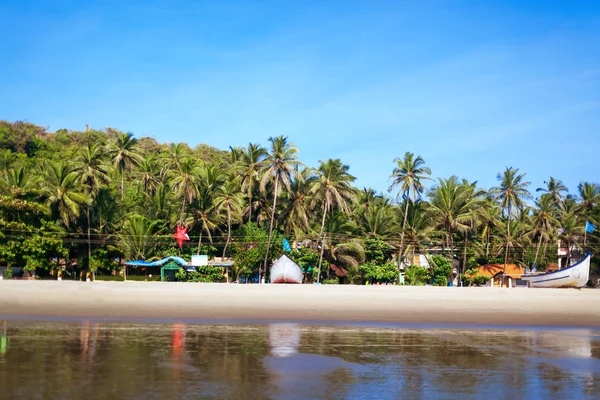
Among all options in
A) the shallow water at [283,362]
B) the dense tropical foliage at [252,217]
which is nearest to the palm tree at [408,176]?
the dense tropical foliage at [252,217]

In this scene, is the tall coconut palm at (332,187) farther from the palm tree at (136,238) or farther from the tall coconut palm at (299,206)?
the palm tree at (136,238)

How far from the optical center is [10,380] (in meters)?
11.1

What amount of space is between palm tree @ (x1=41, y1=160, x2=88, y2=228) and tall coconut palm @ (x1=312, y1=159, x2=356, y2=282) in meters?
19.3

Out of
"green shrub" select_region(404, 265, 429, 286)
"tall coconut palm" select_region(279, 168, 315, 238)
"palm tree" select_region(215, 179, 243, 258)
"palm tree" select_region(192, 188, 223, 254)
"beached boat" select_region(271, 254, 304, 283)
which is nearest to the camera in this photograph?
"beached boat" select_region(271, 254, 304, 283)

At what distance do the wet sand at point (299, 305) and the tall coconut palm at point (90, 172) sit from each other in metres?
19.5

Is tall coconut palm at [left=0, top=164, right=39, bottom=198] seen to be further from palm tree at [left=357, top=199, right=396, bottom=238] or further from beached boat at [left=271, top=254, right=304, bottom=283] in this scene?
palm tree at [left=357, top=199, right=396, bottom=238]

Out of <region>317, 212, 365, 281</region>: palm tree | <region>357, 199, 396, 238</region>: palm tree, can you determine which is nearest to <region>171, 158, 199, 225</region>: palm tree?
<region>317, 212, 365, 281</region>: palm tree

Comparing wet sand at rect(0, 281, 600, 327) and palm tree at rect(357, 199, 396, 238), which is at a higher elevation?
palm tree at rect(357, 199, 396, 238)

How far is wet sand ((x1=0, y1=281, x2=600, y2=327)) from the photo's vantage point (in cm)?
2239

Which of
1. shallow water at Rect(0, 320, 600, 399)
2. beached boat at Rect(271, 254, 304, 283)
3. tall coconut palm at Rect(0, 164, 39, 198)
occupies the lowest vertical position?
shallow water at Rect(0, 320, 600, 399)

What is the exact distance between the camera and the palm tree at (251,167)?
171 ft

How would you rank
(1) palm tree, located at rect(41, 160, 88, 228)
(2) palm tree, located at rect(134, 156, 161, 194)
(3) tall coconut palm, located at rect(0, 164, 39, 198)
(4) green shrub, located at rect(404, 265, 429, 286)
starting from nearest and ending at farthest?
1. (3) tall coconut palm, located at rect(0, 164, 39, 198)
2. (1) palm tree, located at rect(41, 160, 88, 228)
3. (4) green shrub, located at rect(404, 265, 429, 286)
4. (2) palm tree, located at rect(134, 156, 161, 194)

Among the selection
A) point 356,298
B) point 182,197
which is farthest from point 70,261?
point 356,298

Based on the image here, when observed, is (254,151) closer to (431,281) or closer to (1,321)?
(431,281)
